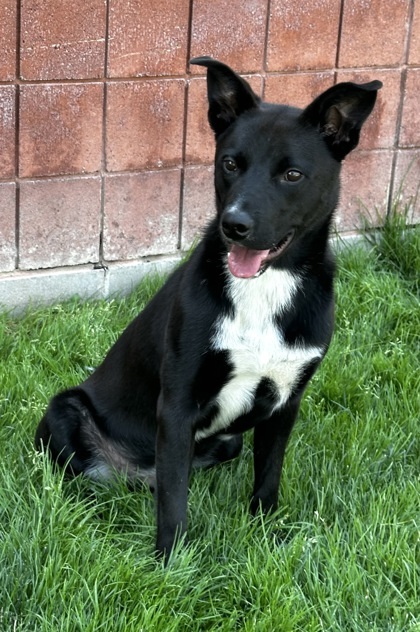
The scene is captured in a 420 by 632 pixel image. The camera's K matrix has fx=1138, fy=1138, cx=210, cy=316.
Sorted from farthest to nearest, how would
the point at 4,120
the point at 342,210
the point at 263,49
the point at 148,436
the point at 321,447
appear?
the point at 342,210
the point at 263,49
the point at 4,120
the point at 321,447
the point at 148,436

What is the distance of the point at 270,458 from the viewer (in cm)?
308

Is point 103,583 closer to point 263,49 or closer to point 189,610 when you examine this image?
point 189,610

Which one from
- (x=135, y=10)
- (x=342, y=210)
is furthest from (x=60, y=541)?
(x=342, y=210)

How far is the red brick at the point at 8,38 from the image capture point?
3797mm

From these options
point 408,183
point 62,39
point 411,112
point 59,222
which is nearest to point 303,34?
point 411,112

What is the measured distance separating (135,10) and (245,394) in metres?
1.77

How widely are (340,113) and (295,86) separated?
179 centimetres

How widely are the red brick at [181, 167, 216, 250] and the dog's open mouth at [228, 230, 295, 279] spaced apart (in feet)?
5.26

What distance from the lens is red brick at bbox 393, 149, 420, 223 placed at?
4.90 meters

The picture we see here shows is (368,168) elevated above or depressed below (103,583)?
above

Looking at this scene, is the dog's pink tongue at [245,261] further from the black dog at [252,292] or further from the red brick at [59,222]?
the red brick at [59,222]

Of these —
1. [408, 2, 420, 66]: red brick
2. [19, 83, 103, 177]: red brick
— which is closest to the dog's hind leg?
[19, 83, 103, 177]: red brick

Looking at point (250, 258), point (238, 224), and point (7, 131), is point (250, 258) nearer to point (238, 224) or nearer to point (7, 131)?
point (238, 224)

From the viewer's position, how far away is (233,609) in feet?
8.76
